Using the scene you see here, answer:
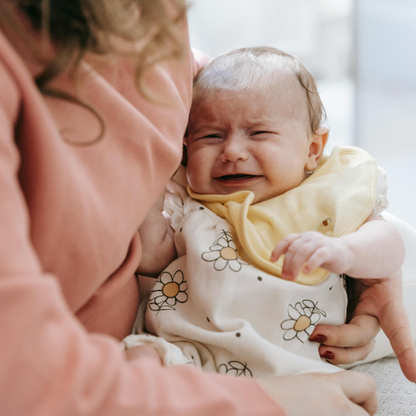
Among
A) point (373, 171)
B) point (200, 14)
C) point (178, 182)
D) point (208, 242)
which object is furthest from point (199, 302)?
point (200, 14)

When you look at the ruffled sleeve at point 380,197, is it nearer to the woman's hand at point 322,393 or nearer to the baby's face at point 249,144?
the baby's face at point 249,144

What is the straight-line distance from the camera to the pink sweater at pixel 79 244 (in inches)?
13.3

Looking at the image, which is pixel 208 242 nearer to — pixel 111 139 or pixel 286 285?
pixel 286 285

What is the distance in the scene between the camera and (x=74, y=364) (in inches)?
13.9

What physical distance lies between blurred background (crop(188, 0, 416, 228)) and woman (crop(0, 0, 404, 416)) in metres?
1.73

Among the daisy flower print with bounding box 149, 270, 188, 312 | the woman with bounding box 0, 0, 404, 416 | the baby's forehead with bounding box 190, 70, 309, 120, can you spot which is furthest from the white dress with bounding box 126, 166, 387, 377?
the baby's forehead with bounding box 190, 70, 309, 120

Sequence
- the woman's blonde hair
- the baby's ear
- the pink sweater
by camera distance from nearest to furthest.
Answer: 1. the pink sweater
2. the woman's blonde hair
3. the baby's ear

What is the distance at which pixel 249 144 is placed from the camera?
2.93 feet

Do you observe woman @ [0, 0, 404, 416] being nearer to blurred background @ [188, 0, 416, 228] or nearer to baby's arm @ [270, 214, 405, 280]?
baby's arm @ [270, 214, 405, 280]

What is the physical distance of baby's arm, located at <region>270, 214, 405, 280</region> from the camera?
644mm

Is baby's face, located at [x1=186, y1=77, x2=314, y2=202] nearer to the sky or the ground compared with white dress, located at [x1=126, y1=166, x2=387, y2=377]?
nearer to the sky

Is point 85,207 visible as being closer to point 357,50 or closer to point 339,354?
point 339,354

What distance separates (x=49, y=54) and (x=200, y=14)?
1.96 metres

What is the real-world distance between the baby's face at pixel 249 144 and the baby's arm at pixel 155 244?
0.38 feet
